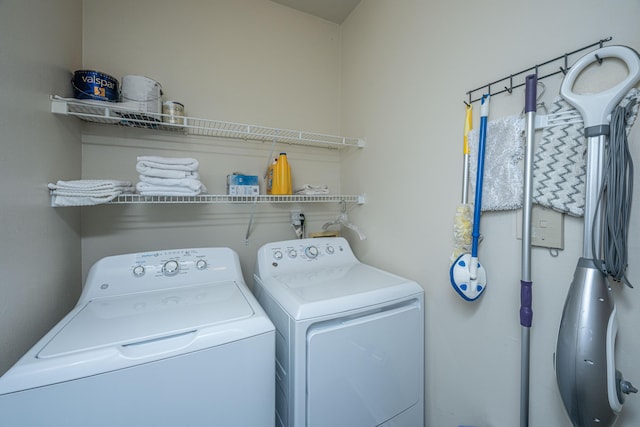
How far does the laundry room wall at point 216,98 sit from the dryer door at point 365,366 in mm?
1019

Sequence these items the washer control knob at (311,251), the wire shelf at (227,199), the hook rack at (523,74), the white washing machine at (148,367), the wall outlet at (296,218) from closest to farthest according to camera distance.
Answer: the white washing machine at (148,367) < the hook rack at (523,74) < the wire shelf at (227,199) < the washer control knob at (311,251) < the wall outlet at (296,218)

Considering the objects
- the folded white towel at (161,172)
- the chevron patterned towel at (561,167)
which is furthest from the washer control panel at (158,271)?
the chevron patterned towel at (561,167)

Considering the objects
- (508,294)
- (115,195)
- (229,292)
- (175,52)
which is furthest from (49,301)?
(508,294)

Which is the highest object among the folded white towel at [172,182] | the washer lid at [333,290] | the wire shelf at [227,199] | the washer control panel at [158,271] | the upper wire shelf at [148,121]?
the upper wire shelf at [148,121]

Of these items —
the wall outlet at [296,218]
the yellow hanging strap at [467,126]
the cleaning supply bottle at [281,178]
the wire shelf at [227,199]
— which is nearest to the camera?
the yellow hanging strap at [467,126]

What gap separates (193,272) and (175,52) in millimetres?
1431

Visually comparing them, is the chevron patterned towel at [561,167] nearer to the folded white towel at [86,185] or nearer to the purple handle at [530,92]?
the purple handle at [530,92]

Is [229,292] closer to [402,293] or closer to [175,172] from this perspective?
[175,172]

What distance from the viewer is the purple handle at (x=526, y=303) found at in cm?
88

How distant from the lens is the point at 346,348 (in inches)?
41.8

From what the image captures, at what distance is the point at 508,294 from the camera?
1010mm

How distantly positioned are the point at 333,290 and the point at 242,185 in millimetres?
906

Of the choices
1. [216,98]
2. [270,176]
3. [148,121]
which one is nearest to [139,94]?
[148,121]

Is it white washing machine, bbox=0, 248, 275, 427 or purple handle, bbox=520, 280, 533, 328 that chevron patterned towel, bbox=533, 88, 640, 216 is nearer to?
purple handle, bbox=520, 280, 533, 328
